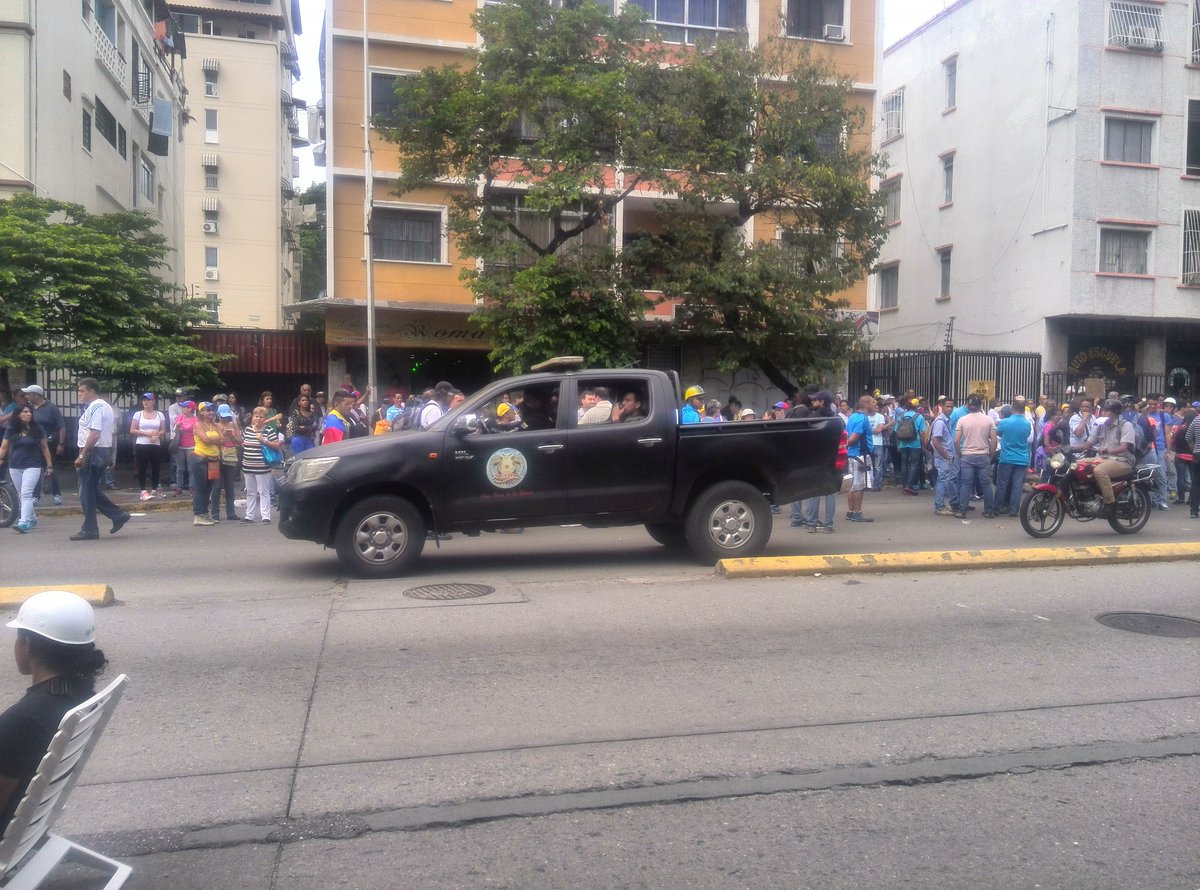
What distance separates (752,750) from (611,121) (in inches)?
625

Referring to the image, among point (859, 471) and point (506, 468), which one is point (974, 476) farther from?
point (506, 468)

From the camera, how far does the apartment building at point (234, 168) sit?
5012 centimetres

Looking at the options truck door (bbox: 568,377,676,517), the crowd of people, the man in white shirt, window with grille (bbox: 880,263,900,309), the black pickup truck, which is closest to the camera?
the black pickup truck

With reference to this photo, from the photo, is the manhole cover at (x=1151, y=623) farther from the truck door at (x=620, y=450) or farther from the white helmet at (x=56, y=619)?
the white helmet at (x=56, y=619)

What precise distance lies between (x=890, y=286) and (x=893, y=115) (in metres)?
5.71

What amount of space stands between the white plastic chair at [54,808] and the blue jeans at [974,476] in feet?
42.1

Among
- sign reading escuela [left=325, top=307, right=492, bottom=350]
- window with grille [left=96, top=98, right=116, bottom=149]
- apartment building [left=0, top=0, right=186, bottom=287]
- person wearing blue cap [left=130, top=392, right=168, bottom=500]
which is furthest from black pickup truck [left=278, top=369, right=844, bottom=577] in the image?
window with grille [left=96, top=98, right=116, bottom=149]

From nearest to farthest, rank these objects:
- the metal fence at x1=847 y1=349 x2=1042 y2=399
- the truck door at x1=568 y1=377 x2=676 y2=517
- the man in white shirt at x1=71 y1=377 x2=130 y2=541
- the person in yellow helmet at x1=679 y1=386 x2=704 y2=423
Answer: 1. the truck door at x1=568 y1=377 x2=676 y2=517
2. the man in white shirt at x1=71 y1=377 x2=130 y2=541
3. the person in yellow helmet at x1=679 y1=386 x2=704 y2=423
4. the metal fence at x1=847 y1=349 x2=1042 y2=399

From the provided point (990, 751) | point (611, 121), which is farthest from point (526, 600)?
point (611, 121)

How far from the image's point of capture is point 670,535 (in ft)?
38.2

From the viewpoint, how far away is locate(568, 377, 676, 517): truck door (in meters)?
10.3

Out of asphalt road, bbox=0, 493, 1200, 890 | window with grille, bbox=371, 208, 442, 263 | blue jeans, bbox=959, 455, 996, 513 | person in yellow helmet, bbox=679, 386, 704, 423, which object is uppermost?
window with grille, bbox=371, 208, 442, 263

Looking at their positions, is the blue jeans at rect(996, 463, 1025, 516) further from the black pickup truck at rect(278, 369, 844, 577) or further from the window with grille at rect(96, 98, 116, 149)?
the window with grille at rect(96, 98, 116, 149)

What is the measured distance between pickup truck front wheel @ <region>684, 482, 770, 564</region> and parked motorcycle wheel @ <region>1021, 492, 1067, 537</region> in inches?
161
